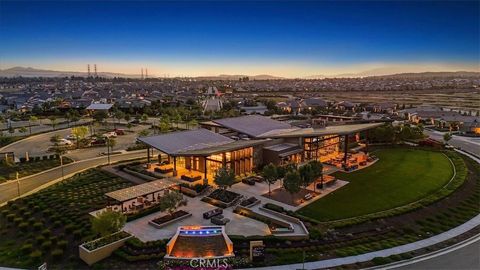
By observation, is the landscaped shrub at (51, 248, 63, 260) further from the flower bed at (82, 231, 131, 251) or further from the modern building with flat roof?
the modern building with flat roof

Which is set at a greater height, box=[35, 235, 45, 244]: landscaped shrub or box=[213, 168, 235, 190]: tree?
box=[213, 168, 235, 190]: tree

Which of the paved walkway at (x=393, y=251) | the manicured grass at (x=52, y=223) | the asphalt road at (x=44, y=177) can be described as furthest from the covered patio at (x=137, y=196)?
the paved walkway at (x=393, y=251)

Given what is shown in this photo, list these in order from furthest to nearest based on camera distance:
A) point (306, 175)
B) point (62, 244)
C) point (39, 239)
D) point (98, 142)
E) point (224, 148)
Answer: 1. point (98, 142)
2. point (224, 148)
3. point (306, 175)
4. point (39, 239)
5. point (62, 244)

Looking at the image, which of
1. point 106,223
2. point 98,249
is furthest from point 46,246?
point 106,223

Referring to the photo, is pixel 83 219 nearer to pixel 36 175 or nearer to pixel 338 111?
pixel 36 175

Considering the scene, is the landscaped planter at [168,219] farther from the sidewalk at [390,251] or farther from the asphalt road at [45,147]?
the asphalt road at [45,147]

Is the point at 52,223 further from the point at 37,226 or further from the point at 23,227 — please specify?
the point at 23,227

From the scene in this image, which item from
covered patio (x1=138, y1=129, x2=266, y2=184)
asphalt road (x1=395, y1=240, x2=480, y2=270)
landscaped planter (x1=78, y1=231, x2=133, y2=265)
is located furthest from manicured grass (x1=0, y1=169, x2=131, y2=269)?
asphalt road (x1=395, y1=240, x2=480, y2=270)

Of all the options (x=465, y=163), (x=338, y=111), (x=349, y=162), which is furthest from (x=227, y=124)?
(x=338, y=111)
